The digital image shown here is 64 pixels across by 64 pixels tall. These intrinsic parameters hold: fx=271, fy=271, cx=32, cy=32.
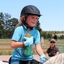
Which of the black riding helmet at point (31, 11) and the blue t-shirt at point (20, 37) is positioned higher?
the black riding helmet at point (31, 11)

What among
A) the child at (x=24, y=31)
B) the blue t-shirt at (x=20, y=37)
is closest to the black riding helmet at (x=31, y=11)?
the child at (x=24, y=31)

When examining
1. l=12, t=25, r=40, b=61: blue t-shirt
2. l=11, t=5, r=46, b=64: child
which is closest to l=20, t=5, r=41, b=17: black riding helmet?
l=11, t=5, r=46, b=64: child

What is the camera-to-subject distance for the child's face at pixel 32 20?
2.97 m

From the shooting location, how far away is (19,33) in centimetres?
304

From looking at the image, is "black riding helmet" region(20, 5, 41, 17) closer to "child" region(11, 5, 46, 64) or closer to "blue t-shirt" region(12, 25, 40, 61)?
"child" region(11, 5, 46, 64)

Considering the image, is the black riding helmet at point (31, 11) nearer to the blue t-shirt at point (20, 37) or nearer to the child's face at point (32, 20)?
the child's face at point (32, 20)

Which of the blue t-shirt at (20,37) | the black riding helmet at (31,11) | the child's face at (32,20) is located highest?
the black riding helmet at (31,11)

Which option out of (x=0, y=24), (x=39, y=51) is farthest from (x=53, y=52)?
(x=0, y=24)

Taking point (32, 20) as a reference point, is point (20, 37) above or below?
below

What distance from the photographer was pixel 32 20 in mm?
2980

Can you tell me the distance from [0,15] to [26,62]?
82273 millimetres

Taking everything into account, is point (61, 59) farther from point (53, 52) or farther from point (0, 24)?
point (0, 24)

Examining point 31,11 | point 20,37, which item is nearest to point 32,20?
point 31,11

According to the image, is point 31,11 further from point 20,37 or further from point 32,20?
point 20,37
